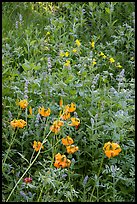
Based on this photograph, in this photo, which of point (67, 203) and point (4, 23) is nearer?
point (67, 203)

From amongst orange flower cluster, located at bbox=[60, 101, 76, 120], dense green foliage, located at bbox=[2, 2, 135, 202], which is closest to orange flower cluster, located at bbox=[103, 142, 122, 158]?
dense green foliage, located at bbox=[2, 2, 135, 202]

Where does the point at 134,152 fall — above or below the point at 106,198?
above

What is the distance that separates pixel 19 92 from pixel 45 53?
106cm

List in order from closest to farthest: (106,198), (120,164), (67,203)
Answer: (67,203)
(106,198)
(120,164)

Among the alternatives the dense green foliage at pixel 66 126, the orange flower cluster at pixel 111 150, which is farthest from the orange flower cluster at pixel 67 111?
the orange flower cluster at pixel 111 150

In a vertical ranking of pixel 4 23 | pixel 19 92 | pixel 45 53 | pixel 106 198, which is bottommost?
pixel 106 198

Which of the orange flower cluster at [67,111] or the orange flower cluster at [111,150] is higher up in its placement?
the orange flower cluster at [67,111]

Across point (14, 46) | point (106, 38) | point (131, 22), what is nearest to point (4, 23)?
point (14, 46)

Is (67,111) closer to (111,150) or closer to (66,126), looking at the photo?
(66,126)

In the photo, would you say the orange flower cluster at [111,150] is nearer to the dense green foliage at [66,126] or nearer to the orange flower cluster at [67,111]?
the dense green foliage at [66,126]

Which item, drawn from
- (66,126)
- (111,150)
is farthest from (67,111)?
(111,150)

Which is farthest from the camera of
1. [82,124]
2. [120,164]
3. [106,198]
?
[82,124]

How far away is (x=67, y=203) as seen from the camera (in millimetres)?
2242

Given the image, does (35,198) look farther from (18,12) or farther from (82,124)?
(18,12)
